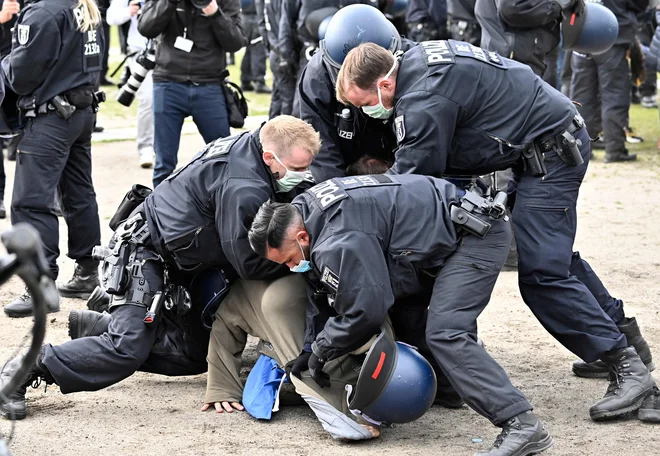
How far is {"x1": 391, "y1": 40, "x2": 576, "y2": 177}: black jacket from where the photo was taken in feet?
14.6

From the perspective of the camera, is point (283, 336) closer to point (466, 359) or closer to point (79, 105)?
point (466, 359)

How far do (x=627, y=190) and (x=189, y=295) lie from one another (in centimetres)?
551

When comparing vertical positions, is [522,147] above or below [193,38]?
above

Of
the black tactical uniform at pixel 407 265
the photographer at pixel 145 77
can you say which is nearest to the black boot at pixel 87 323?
the black tactical uniform at pixel 407 265

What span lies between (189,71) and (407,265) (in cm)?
371

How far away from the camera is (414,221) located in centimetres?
415

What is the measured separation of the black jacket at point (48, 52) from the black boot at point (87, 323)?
1.59 m

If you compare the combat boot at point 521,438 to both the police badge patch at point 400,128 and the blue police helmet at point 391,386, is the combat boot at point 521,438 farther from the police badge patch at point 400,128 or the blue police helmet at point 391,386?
the police badge patch at point 400,128

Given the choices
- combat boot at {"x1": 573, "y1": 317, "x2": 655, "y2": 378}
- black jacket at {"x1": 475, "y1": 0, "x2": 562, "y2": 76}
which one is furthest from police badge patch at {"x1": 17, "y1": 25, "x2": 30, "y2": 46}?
combat boot at {"x1": 573, "y1": 317, "x2": 655, "y2": 378}

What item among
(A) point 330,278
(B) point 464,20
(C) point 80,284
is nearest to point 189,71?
(C) point 80,284

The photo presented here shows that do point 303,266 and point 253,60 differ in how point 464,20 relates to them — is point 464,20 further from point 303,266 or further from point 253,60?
point 303,266

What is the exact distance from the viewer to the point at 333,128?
5.53 meters

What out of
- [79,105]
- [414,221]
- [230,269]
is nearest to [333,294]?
[414,221]

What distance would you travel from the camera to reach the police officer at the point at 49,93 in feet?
19.2
